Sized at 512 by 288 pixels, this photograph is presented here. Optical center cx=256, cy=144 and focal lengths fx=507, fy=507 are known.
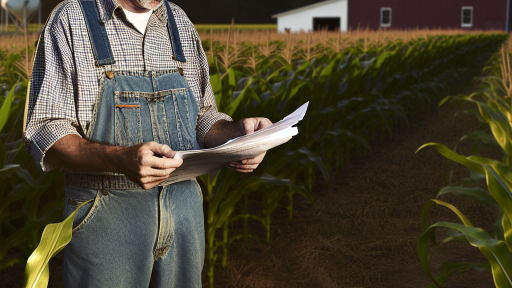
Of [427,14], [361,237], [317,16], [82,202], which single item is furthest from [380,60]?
[317,16]

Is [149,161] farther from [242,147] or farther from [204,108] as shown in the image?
[204,108]

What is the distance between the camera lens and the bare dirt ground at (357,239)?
283 centimetres

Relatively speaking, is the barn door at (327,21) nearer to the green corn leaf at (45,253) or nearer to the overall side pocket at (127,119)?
the overall side pocket at (127,119)

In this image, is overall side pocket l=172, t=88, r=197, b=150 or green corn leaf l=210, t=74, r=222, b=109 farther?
green corn leaf l=210, t=74, r=222, b=109

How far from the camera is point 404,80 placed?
673 centimetres

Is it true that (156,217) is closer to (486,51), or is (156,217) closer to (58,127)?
(58,127)

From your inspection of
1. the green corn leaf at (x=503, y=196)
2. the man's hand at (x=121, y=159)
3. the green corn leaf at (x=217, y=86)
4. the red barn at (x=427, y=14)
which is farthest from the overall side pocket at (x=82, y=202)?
the red barn at (x=427, y=14)

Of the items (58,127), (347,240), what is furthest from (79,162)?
(347,240)

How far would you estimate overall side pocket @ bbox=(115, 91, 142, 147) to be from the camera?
111 cm

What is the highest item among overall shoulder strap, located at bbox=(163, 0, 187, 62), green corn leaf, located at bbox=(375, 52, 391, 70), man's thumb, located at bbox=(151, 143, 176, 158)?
overall shoulder strap, located at bbox=(163, 0, 187, 62)

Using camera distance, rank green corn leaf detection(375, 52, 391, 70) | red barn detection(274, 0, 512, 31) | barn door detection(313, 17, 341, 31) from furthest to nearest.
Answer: barn door detection(313, 17, 341, 31) < red barn detection(274, 0, 512, 31) < green corn leaf detection(375, 52, 391, 70)

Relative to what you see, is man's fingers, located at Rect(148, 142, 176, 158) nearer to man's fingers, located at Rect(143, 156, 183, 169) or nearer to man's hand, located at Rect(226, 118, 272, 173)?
man's fingers, located at Rect(143, 156, 183, 169)

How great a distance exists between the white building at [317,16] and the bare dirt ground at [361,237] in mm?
27893

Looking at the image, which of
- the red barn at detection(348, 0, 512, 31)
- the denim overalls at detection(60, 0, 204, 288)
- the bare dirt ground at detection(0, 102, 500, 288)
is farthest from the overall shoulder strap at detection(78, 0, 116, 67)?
the red barn at detection(348, 0, 512, 31)
